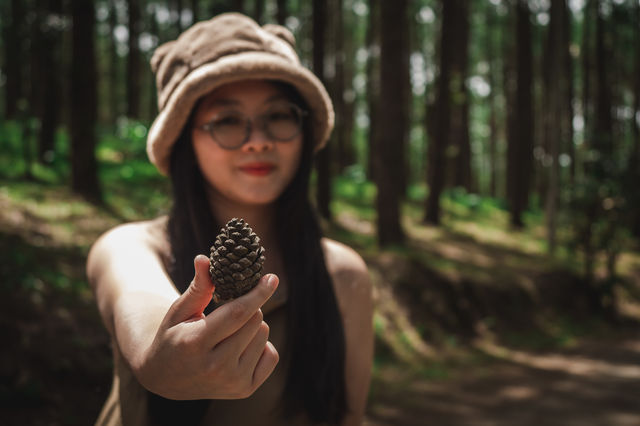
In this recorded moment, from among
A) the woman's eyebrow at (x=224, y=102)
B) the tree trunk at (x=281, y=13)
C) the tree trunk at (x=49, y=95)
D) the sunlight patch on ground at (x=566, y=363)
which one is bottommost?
the sunlight patch on ground at (x=566, y=363)

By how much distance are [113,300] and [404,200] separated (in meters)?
16.8

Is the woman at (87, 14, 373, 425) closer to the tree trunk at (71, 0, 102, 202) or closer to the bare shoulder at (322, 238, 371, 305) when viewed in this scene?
the bare shoulder at (322, 238, 371, 305)

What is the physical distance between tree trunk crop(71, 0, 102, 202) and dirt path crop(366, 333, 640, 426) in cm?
617

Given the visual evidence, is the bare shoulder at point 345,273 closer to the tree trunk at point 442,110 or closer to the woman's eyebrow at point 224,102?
the woman's eyebrow at point 224,102

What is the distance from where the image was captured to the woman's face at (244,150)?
6.03ft

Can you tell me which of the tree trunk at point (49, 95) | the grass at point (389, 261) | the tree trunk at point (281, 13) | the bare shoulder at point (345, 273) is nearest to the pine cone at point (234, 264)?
the bare shoulder at point (345, 273)

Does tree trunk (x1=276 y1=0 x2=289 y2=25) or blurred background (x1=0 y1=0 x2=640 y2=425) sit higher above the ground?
tree trunk (x1=276 y1=0 x2=289 y2=25)

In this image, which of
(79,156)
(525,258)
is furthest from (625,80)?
(79,156)

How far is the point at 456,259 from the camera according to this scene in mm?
12156

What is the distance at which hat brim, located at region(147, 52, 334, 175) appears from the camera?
5.79 ft

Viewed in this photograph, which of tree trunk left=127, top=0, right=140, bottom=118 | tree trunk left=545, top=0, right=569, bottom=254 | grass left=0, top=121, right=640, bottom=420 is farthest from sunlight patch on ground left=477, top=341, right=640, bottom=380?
tree trunk left=127, top=0, right=140, bottom=118

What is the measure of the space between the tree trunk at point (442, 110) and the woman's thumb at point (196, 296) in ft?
45.2

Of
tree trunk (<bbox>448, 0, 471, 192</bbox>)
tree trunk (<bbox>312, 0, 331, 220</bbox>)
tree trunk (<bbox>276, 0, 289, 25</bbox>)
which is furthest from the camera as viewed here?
tree trunk (<bbox>448, 0, 471, 192</bbox>)

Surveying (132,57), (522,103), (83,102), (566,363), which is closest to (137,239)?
(566,363)
